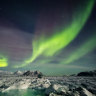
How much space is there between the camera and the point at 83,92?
2531 cm

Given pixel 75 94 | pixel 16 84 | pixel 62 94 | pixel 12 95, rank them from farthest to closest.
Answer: pixel 16 84 → pixel 12 95 → pixel 62 94 → pixel 75 94

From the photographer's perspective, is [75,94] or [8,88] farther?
[8,88]

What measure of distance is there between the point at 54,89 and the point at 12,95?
1031 centimetres

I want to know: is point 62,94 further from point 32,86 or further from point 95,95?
point 32,86

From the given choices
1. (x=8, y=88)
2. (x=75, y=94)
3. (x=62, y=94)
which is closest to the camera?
(x=75, y=94)

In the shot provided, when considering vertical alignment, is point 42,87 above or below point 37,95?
above

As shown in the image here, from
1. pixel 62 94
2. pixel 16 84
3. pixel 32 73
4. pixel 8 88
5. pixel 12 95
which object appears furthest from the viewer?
pixel 32 73

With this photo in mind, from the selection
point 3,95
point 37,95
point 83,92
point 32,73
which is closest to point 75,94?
point 83,92

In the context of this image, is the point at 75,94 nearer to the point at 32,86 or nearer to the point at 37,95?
the point at 37,95

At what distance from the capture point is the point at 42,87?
38625mm

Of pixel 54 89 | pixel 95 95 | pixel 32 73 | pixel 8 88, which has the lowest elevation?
pixel 95 95

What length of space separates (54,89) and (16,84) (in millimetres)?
15494

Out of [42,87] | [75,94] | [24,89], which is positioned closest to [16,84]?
[24,89]

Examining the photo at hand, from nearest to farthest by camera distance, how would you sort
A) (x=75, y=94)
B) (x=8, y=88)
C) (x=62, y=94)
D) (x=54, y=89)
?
(x=75, y=94) → (x=62, y=94) → (x=54, y=89) → (x=8, y=88)
